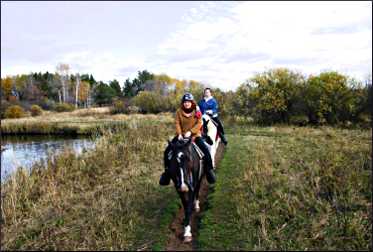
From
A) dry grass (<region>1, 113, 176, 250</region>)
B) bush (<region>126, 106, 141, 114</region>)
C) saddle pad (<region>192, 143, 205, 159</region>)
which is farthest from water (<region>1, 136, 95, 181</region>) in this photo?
bush (<region>126, 106, 141, 114</region>)

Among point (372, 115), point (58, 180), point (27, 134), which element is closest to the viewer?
point (58, 180)

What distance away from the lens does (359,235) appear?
16.4ft

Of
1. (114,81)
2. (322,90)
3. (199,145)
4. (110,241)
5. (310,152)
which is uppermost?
(114,81)

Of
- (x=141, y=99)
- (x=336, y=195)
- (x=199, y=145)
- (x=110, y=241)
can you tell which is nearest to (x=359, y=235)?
(x=336, y=195)

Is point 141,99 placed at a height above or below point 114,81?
below

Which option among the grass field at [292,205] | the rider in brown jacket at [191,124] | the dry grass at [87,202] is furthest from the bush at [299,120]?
the rider in brown jacket at [191,124]

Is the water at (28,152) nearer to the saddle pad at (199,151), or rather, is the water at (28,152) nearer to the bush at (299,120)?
the saddle pad at (199,151)

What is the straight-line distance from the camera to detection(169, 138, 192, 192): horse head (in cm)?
487

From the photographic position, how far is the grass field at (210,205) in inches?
204

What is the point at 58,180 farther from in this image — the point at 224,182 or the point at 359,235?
the point at 359,235

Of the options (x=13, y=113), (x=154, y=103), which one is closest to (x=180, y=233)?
(x=154, y=103)

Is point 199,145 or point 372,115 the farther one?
point 372,115

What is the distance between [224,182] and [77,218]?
13.1 feet

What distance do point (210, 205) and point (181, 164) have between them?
2.26m
